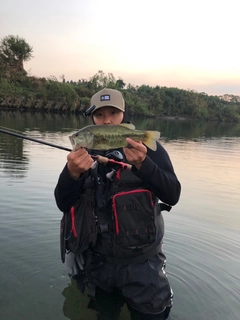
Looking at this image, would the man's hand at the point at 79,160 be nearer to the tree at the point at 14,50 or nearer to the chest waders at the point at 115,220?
the chest waders at the point at 115,220

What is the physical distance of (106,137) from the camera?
2.86 meters

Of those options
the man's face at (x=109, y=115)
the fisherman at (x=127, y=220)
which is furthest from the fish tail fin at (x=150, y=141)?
the man's face at (x=109, y=115)

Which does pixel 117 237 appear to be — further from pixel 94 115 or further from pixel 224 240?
pixel 224 240

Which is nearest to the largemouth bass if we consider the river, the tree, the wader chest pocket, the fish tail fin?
the fish tail fin

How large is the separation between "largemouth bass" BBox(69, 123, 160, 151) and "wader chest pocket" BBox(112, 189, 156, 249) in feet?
1.85

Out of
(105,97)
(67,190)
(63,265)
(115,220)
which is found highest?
(105,97)

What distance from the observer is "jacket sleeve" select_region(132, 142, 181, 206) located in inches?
118

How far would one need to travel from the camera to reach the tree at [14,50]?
274 ft

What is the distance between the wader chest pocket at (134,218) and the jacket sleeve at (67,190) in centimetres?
39

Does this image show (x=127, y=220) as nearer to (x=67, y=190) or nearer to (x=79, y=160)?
(x=67, y=190)

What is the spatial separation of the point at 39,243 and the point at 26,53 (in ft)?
291

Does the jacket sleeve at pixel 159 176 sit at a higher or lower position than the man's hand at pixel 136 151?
lower

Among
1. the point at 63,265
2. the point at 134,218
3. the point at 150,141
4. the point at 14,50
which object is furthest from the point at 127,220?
the point at 14,50

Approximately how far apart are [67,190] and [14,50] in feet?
298
